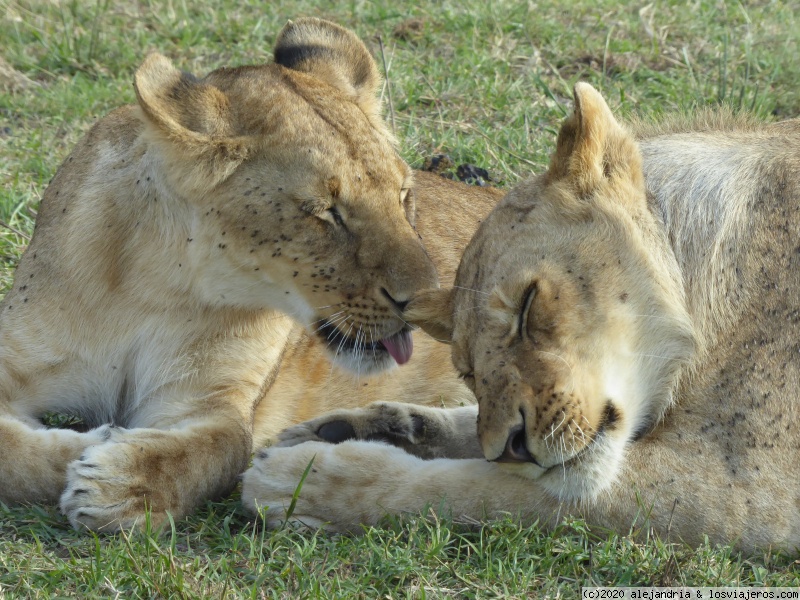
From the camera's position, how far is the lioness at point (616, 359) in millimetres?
3289

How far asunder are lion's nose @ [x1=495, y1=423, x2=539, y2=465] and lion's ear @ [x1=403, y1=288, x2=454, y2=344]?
0.49 meters

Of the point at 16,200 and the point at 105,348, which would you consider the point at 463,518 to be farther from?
the point at 16,200

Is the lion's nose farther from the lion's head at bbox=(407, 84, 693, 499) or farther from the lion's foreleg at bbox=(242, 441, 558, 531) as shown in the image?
the lion's foreleg at bbox=(242, 441, 558, 531)

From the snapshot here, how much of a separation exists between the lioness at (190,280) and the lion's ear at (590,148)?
56 centimetres

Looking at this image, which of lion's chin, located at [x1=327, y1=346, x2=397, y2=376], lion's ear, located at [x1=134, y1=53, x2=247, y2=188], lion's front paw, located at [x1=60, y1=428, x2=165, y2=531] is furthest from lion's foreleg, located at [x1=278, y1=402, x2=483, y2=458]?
lion's ear, located at [x1=134, y1=53, x2=247, y2=188]

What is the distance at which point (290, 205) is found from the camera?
12.4 ft

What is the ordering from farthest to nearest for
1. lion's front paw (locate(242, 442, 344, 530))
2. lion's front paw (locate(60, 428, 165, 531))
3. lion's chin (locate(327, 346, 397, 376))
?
1. lion's chin (locate(327, 346, 397, 376))
2. lion's front paw (locate(242, 442, 344, 530))
3. lion's front paw (locate(60, 428, 165, 531))

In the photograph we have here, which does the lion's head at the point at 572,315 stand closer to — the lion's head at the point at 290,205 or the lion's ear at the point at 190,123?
the lion's head at the point at 290,205

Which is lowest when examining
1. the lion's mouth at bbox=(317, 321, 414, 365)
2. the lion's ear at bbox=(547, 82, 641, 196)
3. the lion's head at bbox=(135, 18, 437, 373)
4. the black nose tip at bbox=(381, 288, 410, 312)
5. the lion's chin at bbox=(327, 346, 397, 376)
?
the lion's chin at bbox=(327, 346, 397, 376)

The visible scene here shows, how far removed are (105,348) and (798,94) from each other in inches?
179

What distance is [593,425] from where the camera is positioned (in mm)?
3254

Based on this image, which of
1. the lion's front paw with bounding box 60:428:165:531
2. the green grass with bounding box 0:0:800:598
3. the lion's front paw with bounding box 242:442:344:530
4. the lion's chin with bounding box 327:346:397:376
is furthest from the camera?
the lion's chin with bounding box 327:346:397:376

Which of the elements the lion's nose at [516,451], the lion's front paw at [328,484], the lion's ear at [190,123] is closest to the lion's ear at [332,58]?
Result: the lion's ear at [190,123]

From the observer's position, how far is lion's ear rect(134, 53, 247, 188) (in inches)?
149
